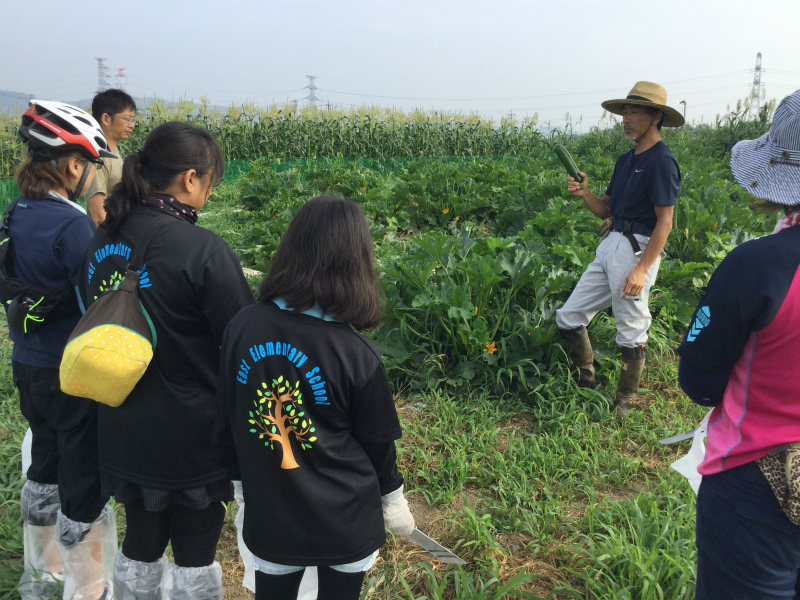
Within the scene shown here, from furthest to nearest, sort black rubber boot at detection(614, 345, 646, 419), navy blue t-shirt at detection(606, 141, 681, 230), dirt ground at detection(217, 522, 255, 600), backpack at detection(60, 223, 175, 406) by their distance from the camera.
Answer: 1. black rubber boot at detection(614, 345, 646, 419)
2. navy blue t-shirt at detection(606, 141, 681, 230)
3. dirt ground at detection(217, 522, 255, 600)
4. backpack at detection(60, 223, 175, 406)

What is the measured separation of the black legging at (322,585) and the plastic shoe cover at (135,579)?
479 mm

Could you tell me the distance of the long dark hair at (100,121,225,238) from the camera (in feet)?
6.17

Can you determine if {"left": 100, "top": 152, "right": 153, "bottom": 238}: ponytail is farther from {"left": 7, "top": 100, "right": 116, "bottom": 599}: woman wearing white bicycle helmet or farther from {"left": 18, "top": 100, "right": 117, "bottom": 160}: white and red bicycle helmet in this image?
{"left": 18, "top": 100, "right": 117, "bottom": 160}: white and red bicycle helmet

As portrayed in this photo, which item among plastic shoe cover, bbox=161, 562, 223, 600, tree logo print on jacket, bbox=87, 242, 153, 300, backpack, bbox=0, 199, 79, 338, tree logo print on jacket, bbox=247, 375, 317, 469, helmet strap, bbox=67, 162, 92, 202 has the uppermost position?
helmet strap, bbox=67, 162, 92, 202

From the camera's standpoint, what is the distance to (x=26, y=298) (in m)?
2.16

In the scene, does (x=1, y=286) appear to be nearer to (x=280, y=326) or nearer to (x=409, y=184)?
(x=280, y=326)

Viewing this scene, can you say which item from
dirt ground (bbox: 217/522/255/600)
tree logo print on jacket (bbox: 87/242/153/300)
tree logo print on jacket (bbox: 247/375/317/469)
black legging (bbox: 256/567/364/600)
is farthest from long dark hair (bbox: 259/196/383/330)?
dirt ground (bbox: 217/522/255/600)

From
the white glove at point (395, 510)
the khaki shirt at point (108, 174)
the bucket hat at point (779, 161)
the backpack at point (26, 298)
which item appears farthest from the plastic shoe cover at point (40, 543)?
the bucket hat at point (779, 161)

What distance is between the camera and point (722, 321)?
56.9 inches

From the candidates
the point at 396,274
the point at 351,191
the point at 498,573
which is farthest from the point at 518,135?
the point at 498,573

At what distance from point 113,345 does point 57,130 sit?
1.00m

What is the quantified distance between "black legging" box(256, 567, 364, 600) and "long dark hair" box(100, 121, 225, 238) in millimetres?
1172

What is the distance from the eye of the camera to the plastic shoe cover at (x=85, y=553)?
89.0 inches

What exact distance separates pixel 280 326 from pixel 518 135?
24.4 meters
